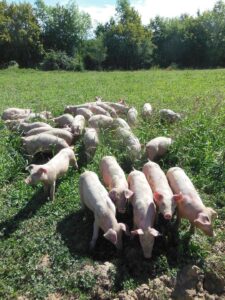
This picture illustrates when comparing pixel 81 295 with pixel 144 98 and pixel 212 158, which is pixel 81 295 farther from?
pixel 144 98

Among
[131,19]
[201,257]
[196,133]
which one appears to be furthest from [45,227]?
[131,19]

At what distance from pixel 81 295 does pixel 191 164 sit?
359 centimetres

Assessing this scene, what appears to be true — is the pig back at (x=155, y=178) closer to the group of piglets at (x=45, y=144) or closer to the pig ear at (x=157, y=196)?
the pig ear at (x=157, y=196)

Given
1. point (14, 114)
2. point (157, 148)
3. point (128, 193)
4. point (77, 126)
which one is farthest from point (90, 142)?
point (14, 114)

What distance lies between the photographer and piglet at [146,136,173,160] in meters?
7.45

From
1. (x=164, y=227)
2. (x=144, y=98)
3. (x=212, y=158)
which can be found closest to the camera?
(x=164, y=227)

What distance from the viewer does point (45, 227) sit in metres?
5.82

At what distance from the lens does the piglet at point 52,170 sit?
6.11 m

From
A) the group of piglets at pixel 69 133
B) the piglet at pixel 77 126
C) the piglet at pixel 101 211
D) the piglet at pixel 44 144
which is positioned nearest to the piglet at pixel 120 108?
the group of piglets at pixel 69 133

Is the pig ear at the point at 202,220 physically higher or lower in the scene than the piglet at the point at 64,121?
higher

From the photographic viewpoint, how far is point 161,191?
561 centimetres

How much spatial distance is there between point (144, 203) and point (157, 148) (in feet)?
7.40

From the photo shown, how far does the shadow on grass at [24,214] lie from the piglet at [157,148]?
2024 mm

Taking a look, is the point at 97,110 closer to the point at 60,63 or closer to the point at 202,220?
the point at 202,220
